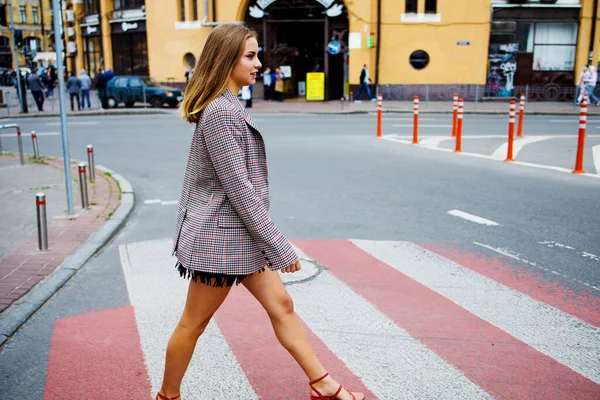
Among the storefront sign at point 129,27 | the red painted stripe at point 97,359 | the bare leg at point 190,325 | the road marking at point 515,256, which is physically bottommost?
the red painted stripe at point 97,359

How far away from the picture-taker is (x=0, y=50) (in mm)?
78562

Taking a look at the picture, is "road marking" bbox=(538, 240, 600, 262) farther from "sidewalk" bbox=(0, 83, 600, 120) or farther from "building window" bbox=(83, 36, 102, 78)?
"building window" bbox=(83, 36, 102, 78)

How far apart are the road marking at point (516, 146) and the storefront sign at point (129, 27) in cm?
2634

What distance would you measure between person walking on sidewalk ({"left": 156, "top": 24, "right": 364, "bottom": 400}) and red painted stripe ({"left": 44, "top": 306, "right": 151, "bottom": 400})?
0.81 m

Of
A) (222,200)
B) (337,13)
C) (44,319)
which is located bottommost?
(44,319)

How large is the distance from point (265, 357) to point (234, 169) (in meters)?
1.58

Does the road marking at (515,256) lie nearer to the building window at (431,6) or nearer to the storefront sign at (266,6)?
the building window at (431,6)

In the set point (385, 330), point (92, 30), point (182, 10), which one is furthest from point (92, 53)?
point (385, 330)

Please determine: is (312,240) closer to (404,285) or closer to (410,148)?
(404,285)

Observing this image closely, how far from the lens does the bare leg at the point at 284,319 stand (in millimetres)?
2918

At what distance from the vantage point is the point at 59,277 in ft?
17.5

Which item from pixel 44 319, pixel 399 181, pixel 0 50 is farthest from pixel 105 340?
pixel 0 50

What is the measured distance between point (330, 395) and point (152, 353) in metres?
1.39

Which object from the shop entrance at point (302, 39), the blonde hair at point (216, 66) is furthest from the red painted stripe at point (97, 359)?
the shop entrance at point (302, 39)
